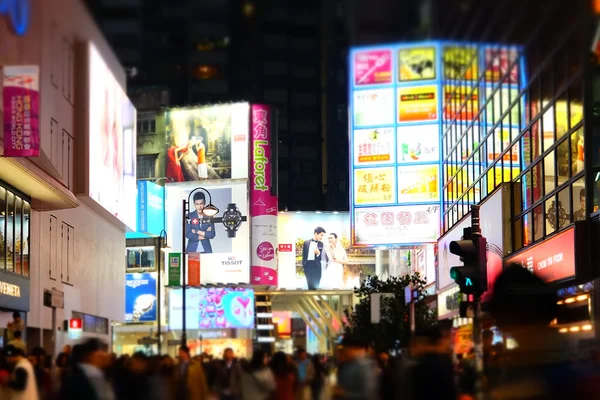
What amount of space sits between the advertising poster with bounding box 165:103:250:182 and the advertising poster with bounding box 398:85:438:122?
19561 millimetres

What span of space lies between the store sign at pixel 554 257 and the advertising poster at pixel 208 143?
A: 41.6 meters

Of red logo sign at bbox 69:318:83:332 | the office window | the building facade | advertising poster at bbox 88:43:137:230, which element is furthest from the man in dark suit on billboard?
red logo sign at bbox 69:318:83:332

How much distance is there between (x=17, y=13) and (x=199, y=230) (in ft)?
133

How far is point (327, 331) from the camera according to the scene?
79.8 meters

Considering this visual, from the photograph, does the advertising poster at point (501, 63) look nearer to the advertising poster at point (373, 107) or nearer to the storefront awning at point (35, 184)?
the storefront awning at point (35, 184)

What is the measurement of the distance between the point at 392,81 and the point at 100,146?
16.6 m

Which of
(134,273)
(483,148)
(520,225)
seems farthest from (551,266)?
(134,273)

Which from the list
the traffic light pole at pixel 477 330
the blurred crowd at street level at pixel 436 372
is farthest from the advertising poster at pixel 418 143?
the blurred crowd at street level at pixel 436 372

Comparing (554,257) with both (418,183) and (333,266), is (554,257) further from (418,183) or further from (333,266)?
(333,266)

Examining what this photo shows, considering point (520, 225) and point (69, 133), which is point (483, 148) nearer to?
point (520, 225)

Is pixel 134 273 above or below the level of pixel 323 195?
below

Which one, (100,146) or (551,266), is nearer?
(551,266)

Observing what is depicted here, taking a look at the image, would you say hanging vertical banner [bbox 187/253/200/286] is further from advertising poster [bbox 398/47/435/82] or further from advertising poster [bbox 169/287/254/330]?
advertising poster [bbox 398/47/435/82]

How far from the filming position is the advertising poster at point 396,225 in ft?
166
